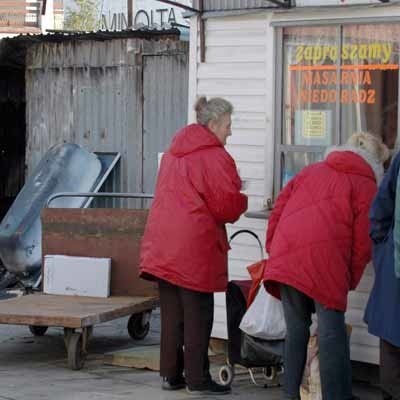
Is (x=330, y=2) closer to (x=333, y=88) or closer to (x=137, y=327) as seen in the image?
(x=333, y=88)

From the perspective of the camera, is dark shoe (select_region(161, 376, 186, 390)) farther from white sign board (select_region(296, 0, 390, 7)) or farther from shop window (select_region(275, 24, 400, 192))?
white sign board (select_region(296, 0, 390, 7))

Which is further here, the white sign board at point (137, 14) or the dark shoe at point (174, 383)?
the white sign board at point (137, 14)

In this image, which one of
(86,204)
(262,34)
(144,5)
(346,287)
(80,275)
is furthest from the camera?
(144,5)

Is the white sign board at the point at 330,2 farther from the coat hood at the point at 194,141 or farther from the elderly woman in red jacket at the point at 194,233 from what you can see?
the coat hood at the point at 194,141

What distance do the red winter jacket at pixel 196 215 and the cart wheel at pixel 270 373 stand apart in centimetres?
72

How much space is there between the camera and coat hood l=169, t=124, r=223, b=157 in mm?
6805

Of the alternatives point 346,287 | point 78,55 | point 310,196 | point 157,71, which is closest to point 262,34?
point 310,196

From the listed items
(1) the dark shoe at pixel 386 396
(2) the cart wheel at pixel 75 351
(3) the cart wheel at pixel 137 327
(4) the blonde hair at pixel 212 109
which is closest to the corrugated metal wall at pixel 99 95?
(3) the cart wheel at pixel 137 327

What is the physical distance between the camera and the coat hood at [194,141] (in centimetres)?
680

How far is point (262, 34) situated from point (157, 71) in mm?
3965

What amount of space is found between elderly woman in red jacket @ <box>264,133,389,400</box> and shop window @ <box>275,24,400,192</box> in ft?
2.13

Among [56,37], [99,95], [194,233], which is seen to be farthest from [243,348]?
[56,37]

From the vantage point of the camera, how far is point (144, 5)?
2655cm

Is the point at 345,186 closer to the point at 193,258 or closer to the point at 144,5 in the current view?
the point at 193,258
